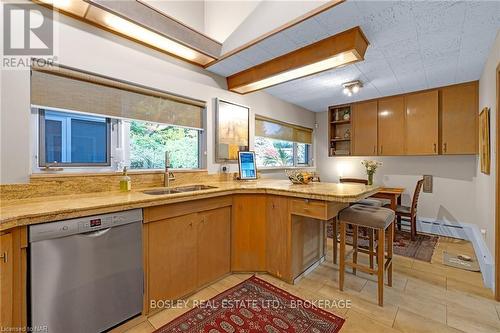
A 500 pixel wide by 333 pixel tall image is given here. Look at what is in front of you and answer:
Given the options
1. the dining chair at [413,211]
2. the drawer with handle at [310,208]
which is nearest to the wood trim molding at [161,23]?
the drawer with handle at [310,208]

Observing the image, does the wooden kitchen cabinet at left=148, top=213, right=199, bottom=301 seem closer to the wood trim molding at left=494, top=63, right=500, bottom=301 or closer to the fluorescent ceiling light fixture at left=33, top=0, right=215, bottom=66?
the fluorescent ceiling light fixture at left=33, top=0, right=215, bottom=66

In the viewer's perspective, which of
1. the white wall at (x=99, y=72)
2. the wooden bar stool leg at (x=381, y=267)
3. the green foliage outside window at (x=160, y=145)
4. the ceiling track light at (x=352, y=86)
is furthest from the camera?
the ceiling track light at (x=352, y=86)

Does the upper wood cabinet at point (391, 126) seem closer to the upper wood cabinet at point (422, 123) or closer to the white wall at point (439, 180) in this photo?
the upper wood cabinet at point (422, 123)

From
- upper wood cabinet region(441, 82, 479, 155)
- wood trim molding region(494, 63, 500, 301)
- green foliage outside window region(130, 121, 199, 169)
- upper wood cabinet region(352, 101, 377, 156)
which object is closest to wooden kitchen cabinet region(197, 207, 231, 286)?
green foliage outside window region(130, 121, 199, 169)

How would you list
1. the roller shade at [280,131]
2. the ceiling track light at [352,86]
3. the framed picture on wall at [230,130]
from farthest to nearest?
1. the roller shade at [280,131]
2. the ceiling track light at [352,86]
3. the framed picture on wall at [230,130]

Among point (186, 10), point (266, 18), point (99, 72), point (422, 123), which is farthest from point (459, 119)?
point (99, 72)

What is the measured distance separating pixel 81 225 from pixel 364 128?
4569 mm

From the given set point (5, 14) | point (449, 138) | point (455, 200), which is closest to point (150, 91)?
point (5, 14)

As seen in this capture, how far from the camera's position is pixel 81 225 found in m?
1.35

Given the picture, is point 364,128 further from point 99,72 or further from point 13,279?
point 13,279

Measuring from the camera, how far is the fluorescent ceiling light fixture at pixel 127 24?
1701 millimetres

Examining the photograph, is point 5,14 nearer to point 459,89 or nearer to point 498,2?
point 498,2

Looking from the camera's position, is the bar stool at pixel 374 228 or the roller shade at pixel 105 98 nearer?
the roller shade at pixel 105 98

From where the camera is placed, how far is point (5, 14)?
157 cm
